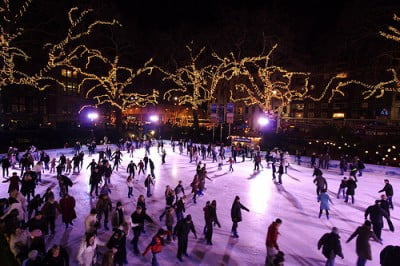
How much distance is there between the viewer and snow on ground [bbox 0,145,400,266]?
328 inches

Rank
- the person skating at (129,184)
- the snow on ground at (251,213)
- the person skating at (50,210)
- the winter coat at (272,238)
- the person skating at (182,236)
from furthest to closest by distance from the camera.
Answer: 1. the person skating at (129,184)
2. the person skating at (50,210)
3. the snow on ground at (251,213)
4. the person skating at (182,236)
5. the winter coat at (272,238)

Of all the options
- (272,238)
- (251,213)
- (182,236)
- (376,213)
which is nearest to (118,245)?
(182,236)

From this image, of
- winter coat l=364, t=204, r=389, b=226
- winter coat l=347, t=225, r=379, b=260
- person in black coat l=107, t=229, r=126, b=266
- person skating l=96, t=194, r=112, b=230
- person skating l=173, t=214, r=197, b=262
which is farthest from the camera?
person skating l=96, t=194, r=112, b=230

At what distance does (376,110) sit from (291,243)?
37.3 metres

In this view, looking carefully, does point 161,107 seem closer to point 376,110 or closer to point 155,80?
point 155,80

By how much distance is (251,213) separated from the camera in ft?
38.9

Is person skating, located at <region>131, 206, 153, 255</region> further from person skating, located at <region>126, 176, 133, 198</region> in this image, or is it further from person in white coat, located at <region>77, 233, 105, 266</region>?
person skating, located at <region>126, 176, 133, 198</region>

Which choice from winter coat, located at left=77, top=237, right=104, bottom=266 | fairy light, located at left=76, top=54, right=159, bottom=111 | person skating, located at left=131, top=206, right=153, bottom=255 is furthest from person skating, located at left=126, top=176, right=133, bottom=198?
fairy light, located at left=76, top=54, right=159, bottom=111

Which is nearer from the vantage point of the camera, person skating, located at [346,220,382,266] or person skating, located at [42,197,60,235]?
person skating, located at [346,220,382,266]

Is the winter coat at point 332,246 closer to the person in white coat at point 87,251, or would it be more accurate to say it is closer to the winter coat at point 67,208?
the person in white coat at point 87,251

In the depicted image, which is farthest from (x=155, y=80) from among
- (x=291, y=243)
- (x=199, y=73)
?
(x=291, y=243)

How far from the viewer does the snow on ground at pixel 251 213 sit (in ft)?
27.3

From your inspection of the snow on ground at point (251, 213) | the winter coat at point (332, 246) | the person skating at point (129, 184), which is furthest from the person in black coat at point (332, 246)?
the person skating at point (129, 184)

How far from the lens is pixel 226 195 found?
14.3 m
